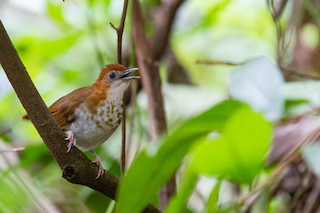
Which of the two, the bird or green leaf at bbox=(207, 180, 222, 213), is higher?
the bird

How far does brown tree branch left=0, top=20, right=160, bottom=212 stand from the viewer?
104 cm

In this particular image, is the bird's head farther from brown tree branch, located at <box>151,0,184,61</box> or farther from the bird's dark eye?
brown tree branch, located at <box>151,0,184,61</box>

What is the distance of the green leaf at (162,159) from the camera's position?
1.03 metres

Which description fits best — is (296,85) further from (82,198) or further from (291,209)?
(82,198)

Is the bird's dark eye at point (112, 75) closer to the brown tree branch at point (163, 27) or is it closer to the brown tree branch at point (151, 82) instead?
the brown tree branch at point (151, 82)

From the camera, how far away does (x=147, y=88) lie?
7.26 ft

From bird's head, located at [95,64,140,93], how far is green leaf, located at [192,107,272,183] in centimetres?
101

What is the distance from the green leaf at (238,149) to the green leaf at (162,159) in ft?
0.19

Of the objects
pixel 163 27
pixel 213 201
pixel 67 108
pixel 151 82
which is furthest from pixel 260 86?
pixel 163 27

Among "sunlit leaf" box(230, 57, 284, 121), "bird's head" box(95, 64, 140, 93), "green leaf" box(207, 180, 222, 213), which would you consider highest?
"bird's head" box(95, 64, 140, 93)

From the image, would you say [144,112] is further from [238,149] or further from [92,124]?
[238,149]

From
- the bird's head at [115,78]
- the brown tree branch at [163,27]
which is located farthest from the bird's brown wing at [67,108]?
the brown tree branch at [163,27]

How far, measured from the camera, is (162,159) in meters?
1.12

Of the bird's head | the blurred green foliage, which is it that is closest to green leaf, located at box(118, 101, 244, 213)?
the blurred green foliage
